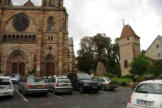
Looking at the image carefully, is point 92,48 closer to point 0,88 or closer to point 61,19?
point 61,19

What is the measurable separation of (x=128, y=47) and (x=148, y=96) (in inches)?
1624

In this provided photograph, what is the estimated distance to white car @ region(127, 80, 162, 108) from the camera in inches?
195

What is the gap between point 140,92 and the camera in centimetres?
570

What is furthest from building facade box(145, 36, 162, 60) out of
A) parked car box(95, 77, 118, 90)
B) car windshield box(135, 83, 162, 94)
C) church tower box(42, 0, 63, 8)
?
car windshield box(135, 83, 162, 94)

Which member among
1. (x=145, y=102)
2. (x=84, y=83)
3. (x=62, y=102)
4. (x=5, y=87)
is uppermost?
(x=145, y=102)

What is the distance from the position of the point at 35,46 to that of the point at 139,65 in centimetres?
2366

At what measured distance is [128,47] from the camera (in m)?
44.8

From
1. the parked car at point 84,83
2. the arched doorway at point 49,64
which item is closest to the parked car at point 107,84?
the parked car at point 84,83

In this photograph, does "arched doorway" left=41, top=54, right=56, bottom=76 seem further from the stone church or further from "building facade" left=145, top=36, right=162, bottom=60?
"building facade" left=145, top=36, right=162, bottom=60

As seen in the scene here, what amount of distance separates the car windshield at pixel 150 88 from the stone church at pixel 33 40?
3125cm

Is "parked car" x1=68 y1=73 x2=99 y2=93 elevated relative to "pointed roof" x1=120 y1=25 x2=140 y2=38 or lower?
lower

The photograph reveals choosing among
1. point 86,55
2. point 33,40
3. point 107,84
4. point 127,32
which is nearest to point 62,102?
point 107,84

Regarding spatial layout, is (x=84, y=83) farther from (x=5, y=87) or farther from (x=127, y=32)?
(x=127, y=32)

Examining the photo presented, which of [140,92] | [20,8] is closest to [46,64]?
[20,8]
